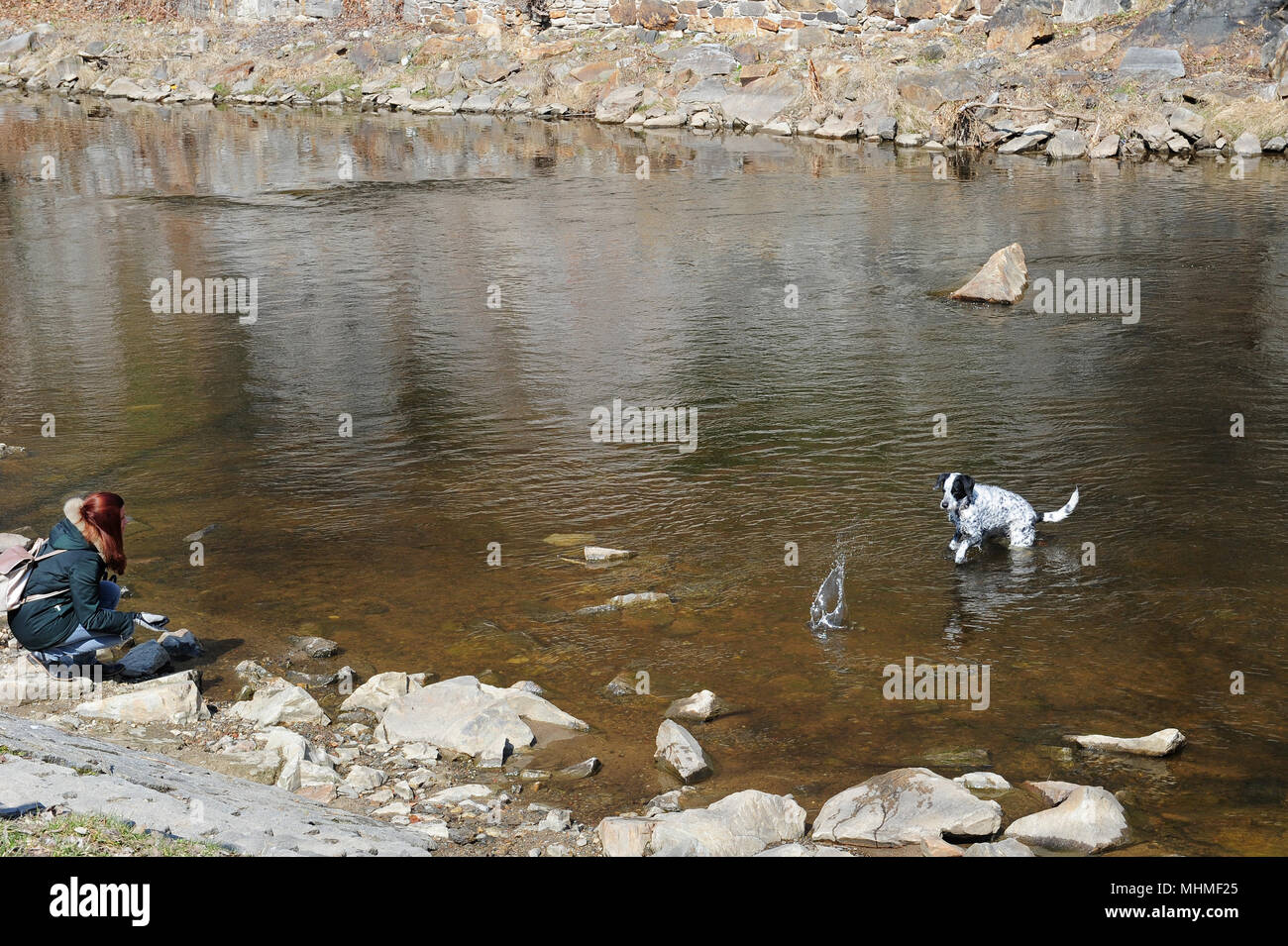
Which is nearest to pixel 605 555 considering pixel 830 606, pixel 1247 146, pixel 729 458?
pixel 830 606

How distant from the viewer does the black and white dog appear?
936 cm

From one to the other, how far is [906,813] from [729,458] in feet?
19.2

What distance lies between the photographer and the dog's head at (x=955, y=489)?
366 inches

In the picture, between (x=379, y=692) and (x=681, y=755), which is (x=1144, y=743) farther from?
(x=379, y=692)

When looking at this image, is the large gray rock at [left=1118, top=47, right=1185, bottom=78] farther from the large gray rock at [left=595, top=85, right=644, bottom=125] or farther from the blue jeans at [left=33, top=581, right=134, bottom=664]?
the blue jeans at [left=33, top=581, right=134, bottom=664]

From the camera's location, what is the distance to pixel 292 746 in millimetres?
7027

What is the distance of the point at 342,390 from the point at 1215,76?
25.3 metres

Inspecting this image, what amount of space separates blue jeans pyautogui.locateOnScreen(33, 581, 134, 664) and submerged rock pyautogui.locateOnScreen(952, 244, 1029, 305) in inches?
482

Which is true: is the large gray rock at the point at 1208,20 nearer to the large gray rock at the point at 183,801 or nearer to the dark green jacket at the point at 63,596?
the dark green jacket at the point at 63,596

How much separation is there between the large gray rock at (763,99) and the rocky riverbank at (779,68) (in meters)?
0.08

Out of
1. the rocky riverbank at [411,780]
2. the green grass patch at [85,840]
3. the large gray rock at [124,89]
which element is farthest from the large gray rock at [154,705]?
the large gray rock at [124,89]

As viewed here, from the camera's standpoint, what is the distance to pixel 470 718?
745 cm

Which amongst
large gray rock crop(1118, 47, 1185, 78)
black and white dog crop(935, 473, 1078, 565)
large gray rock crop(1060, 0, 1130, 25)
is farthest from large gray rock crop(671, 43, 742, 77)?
black and white dog crop(935, 473, 1078, 565)

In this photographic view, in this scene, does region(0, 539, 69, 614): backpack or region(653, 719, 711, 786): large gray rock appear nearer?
region(653, 719, 711, 786): large gray rock
